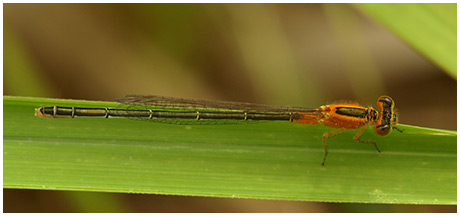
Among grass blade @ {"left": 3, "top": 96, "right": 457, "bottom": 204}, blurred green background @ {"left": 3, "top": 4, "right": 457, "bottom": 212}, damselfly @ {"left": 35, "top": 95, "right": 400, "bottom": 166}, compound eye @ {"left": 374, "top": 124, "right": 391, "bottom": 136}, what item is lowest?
grass blade @ {"left": 3, "top": 96, "right": 457, "bottom": 204}

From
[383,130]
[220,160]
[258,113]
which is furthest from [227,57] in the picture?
[383,130]

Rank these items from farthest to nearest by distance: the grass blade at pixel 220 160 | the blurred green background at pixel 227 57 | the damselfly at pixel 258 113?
the blurred green background at pixel 227 57, the damselfly at pixel 258 113, the grass blade at pixel 220 160

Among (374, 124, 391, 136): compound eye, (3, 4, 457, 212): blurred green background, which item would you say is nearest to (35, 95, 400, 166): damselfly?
(374, 124, 391, 136): compound eye

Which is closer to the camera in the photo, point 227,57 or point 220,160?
point 220,160

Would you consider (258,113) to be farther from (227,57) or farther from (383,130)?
(227,57)

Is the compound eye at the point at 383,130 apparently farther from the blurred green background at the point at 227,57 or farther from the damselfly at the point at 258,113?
the blurred green background at the point at 227,57

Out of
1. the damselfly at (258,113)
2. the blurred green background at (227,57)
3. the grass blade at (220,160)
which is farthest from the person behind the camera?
the blurred green background at (227,57)

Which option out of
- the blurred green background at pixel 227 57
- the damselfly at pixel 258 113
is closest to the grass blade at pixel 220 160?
the damselfly at pixel 258 113

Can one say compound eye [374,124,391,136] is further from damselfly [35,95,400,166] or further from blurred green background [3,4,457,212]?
blurred green background [3,4,457,212]
